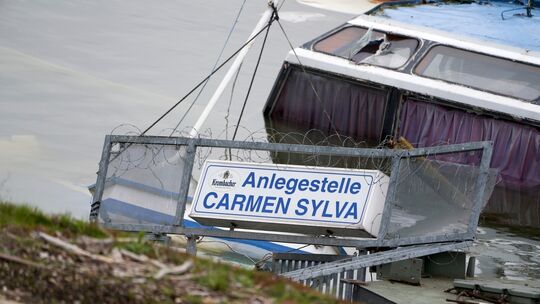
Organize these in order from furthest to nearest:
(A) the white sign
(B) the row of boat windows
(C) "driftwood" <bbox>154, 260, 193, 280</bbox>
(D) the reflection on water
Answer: (B) the row of boat windows < (D) the reflection on water < (A) the white sign < (C) "driftwood" <bbox>154, 260, 193, 280</bbox>

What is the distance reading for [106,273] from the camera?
7.36 metres

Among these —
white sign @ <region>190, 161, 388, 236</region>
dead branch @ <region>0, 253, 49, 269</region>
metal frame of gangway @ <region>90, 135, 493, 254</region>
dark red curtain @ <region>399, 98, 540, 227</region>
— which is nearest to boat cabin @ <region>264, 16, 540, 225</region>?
dark red curtain @ <region>399, 98, 540, 227</region>

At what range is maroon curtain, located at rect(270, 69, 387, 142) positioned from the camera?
71.3ft

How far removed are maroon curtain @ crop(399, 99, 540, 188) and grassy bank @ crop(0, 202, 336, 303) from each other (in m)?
12.8

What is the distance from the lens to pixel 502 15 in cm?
2427

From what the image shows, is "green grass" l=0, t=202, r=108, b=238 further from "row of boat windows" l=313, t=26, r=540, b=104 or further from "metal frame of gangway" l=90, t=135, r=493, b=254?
"row of boat windows" l=313, t=26, r=540, b=104

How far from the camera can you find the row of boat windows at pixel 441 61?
68.7 ft

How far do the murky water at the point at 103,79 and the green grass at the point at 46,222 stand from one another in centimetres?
565

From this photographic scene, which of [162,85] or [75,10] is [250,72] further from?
[75,10]

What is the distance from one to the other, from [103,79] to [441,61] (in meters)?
6.83

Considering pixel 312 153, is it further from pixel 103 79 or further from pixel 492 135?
pixel 103 79

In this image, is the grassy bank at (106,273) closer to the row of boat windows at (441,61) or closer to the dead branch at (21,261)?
the dead branch at (21,261)

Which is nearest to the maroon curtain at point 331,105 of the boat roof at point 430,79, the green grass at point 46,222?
the boat roof at point 430,79

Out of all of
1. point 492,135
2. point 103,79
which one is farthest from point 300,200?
point 103,79
